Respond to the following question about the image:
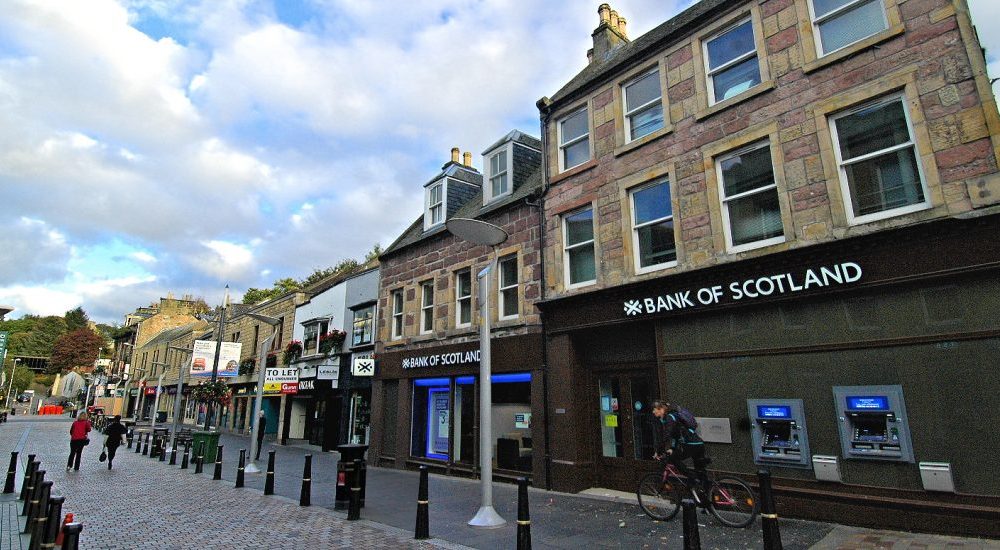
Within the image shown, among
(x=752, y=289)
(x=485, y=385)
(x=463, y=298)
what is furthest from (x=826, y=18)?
(x=463, y=298)

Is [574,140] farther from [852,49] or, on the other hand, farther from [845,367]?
[845,367]

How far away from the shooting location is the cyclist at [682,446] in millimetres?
8148

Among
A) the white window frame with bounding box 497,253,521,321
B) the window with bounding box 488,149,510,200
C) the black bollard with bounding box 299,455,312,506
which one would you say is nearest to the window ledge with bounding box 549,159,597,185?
the white window frame with bounding box 497,253,521,321

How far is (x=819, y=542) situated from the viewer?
22.1 feet

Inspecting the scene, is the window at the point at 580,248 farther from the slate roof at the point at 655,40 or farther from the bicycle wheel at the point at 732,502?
the bicycle wheel at the point at 732,502

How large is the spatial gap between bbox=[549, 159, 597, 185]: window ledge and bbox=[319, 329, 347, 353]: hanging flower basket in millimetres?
13783

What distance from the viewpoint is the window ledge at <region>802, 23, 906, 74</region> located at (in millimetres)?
8094

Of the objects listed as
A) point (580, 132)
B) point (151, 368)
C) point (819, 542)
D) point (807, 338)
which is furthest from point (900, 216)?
point (151, 368)

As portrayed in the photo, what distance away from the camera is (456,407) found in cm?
1555

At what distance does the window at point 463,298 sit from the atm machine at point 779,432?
8.83m

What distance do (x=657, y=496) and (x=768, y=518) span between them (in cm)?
382

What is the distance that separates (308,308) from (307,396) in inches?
184

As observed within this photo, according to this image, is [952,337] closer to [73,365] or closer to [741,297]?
[741,297]

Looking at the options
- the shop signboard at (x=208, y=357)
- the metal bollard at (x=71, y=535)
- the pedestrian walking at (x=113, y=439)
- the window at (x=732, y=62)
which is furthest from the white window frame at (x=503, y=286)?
the shop signboard at (x=208, y=357)
